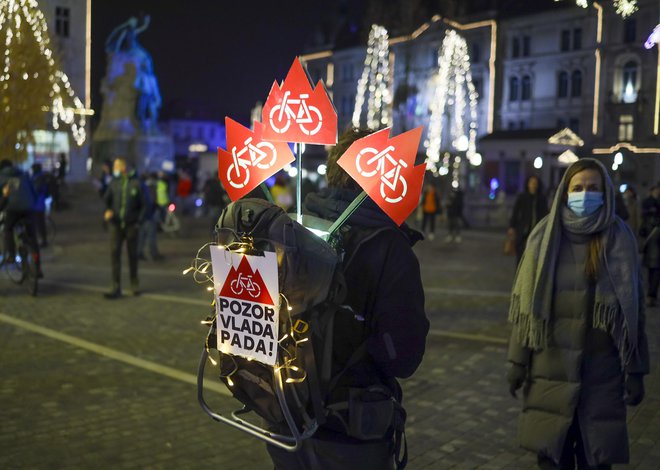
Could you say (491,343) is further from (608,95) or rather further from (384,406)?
(608,95)

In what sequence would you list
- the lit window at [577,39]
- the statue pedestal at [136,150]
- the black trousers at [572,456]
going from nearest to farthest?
1. the black trousers at [572,456]
2. the statue pedestal at [136,150]
3. the lit window at [577,39]

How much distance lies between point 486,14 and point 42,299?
2077 inches

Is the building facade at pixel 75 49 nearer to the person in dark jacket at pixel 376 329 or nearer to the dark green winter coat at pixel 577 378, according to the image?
the dark green winter coat at pixel 577 378

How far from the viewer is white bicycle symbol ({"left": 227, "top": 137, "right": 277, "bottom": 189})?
3.31 metres

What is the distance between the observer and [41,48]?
17.2 meters

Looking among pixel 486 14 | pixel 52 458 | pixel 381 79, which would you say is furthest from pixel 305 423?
pixel 486 14

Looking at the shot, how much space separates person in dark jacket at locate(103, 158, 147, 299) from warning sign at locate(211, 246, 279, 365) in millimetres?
8573

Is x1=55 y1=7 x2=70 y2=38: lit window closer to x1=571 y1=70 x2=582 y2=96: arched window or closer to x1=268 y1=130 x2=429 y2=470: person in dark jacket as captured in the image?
x1=571 y1=70 x2=582 y2=96: arched window

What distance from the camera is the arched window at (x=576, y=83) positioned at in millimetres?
53281

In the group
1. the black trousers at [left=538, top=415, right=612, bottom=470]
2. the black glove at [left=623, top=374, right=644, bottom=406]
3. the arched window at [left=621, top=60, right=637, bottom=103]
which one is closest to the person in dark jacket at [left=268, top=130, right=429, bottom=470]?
the black trousers at [left=538, top=415, right=612, bottom=470]

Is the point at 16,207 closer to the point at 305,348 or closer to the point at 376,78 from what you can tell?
the point at 305,348

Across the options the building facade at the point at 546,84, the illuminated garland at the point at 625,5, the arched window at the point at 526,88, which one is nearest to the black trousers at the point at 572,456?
the illuminated garland at the point at 625,5

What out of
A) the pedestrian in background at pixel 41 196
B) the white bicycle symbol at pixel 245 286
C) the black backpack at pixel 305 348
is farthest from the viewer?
the pedestrian in background at pixel 41 196

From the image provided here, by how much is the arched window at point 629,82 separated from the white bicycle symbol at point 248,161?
167 ft
